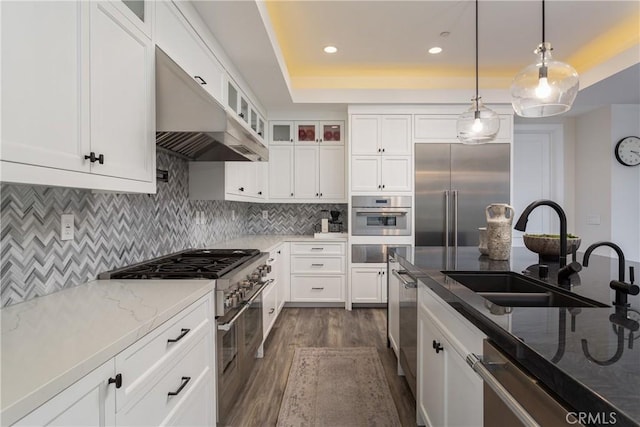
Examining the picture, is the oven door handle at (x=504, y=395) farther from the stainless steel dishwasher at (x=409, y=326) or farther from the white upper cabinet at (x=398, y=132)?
the white upper cabinet at (x=398, y=132)

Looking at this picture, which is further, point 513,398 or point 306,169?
point 306,169

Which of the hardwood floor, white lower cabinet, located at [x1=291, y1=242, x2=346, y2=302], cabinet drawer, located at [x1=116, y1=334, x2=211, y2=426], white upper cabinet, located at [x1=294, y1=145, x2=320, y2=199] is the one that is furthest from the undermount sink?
white upper cabinet, located at [x1=294, y1=145, x2=320, y2=199]

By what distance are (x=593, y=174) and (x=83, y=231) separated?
563 cm

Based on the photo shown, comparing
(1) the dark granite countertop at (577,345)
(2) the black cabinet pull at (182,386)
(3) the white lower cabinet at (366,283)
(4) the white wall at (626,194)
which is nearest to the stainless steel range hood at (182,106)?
(2) the black cabinet pull at (182,386)

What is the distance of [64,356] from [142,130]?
3.40 feet

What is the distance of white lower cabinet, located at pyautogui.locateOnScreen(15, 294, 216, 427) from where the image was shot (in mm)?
749

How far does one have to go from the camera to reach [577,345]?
0.69 meters

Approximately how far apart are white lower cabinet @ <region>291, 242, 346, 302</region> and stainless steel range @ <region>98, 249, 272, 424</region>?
1.62m

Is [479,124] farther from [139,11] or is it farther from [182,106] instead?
[139,11]

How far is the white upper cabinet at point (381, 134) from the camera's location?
4.03 m

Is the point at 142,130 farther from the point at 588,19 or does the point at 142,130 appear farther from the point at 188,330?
the point at 588,19

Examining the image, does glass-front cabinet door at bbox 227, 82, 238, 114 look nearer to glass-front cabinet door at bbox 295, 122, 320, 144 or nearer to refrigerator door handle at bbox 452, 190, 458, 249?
glass-front cabinet door at bbox 295, 122, 320, 144

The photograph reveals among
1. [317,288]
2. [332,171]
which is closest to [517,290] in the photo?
[317,288]

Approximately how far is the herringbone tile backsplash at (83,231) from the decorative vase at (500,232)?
2.18 m
